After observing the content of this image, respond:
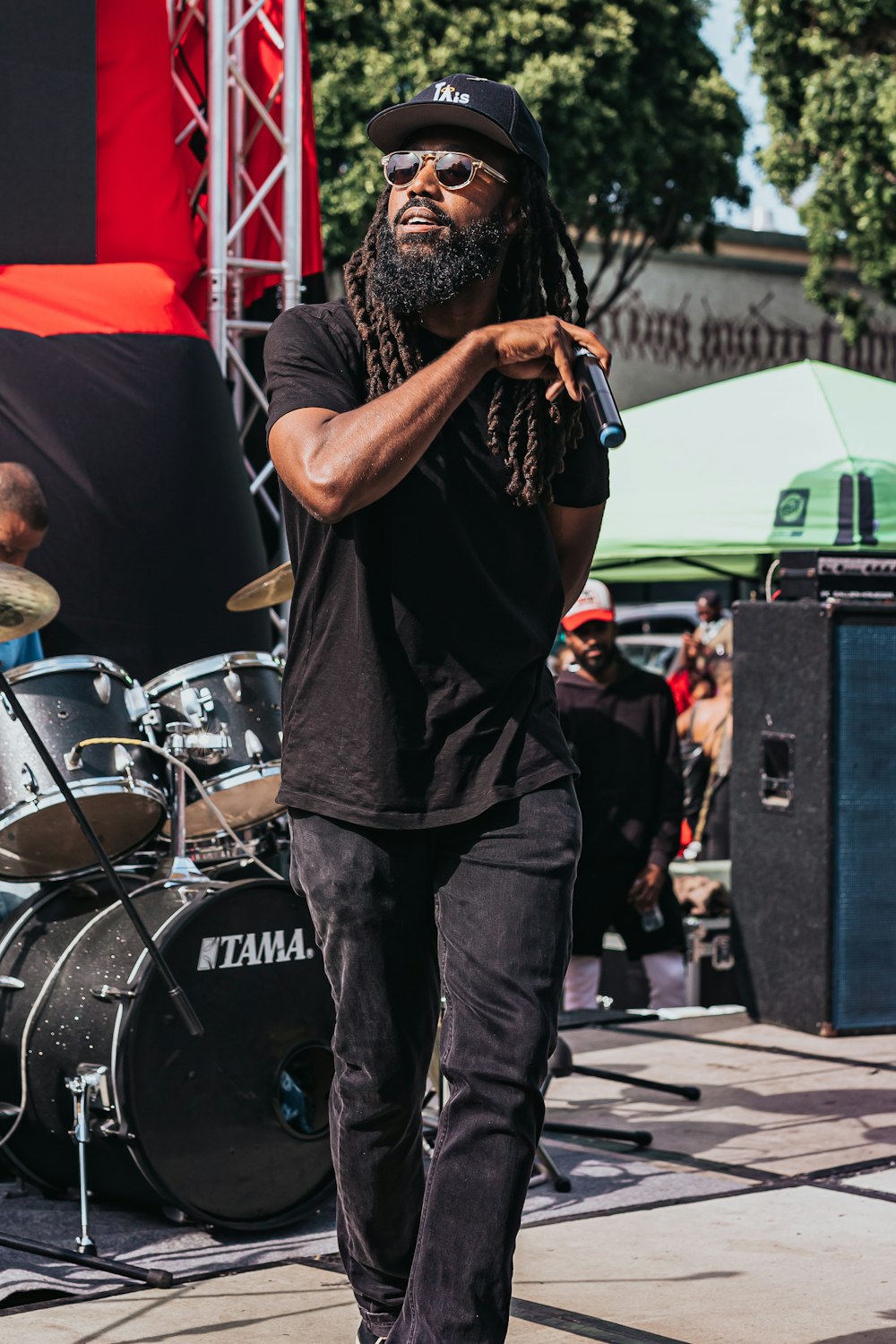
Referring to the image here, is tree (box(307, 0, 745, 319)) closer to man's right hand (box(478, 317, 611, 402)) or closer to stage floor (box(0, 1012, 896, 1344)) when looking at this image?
stage floor (box(0, 1012, 896, 1344))

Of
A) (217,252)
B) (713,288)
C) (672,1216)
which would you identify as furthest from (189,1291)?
(713,288)

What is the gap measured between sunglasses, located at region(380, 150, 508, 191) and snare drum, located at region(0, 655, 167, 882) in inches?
85.7

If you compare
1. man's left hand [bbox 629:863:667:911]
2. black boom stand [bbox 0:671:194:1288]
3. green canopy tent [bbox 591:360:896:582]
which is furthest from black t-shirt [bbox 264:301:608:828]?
green canopy tent [bbox 591:360:896:582]

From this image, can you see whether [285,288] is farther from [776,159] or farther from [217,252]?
[776,159]

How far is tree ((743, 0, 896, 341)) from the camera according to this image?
2073cm

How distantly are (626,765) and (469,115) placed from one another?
5.18 m

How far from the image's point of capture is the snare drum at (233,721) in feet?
16.9

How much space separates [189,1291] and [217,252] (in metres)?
5.06

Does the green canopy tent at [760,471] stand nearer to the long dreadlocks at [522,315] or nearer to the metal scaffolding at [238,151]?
the metal scaffolding at [238,151]

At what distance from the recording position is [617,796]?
7.98m

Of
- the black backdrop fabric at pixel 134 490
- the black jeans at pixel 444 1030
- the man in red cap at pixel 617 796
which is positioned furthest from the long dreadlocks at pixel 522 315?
the man in red cap at pixel 617 796

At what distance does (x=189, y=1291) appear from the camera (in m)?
4.20

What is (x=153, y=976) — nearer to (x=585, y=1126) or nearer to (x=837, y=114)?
(x=585, y=1126)

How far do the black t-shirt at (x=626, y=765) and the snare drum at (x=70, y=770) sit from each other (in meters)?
3.21
